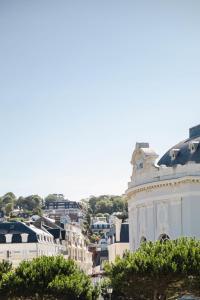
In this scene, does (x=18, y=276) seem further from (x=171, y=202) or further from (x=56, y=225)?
(x=56, y=225)

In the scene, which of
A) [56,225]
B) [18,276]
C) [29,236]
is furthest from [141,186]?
[56,225]

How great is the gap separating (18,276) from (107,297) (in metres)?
7.40

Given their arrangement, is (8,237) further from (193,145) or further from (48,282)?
(48,282)

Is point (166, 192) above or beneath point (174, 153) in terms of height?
beneath

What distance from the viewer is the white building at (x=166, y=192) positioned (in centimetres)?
5794

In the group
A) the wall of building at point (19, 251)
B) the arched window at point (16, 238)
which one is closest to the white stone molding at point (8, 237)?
the arched window at point (16, 238)

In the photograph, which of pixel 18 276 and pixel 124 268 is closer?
pixel 124 268

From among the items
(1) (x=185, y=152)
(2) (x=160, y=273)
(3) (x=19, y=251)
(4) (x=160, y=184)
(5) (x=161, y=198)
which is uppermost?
(1) (x=185, y=152)

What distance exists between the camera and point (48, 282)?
50.5 meters

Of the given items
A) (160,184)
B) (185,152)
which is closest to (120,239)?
(185,152)

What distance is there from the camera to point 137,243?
64812mm

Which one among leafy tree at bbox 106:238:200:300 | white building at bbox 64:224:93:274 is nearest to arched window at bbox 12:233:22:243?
white building at bbox 64:224:93:274

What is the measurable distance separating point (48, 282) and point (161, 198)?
46.7 ft

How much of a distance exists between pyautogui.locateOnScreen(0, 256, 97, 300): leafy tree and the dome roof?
47.3ft
